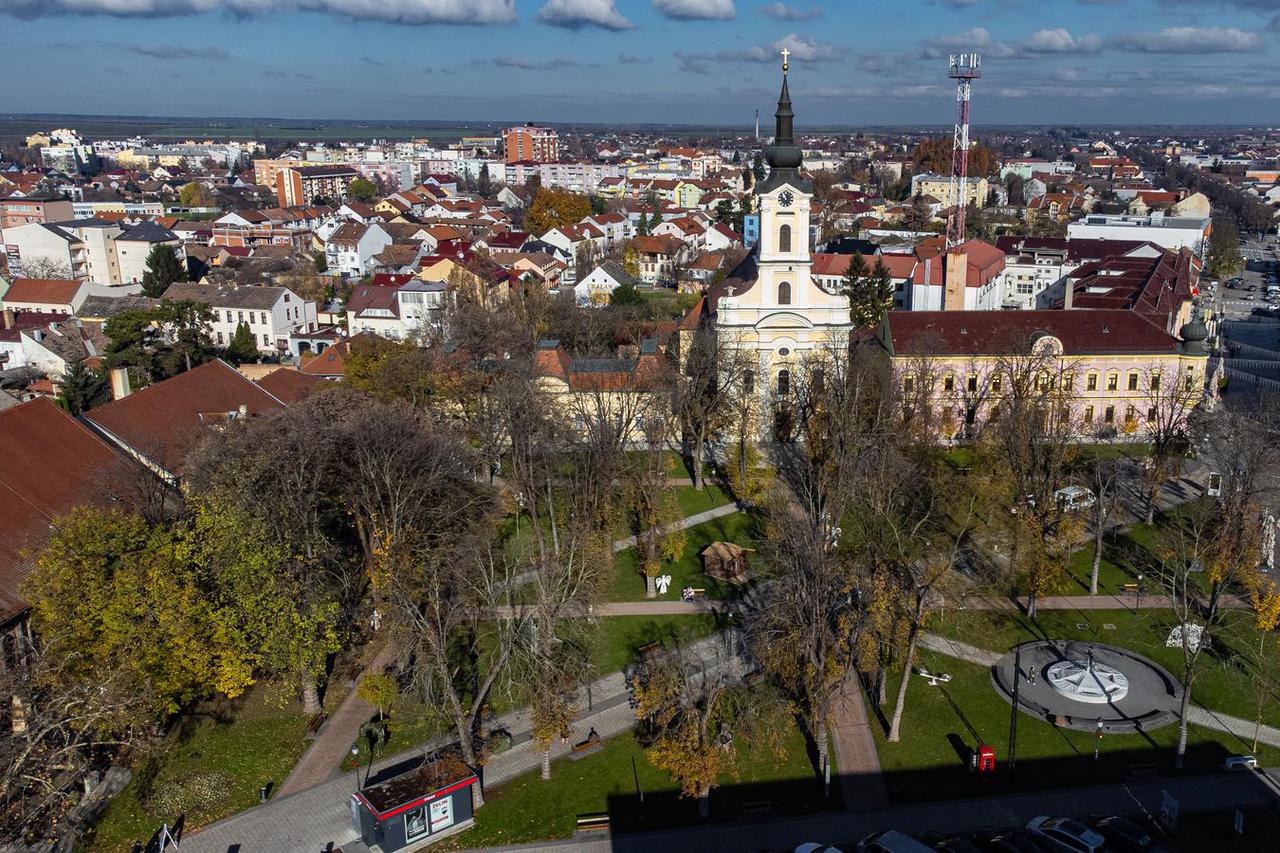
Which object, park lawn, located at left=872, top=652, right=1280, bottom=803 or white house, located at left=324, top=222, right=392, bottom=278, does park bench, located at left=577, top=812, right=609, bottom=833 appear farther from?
white house, located at left=324, top=222, right=392, bottom=278

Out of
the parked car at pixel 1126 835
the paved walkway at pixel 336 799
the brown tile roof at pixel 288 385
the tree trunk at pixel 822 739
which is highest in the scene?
the brown tile roof at pixel 288 385

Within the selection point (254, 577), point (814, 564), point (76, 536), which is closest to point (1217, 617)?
point (814, 564)

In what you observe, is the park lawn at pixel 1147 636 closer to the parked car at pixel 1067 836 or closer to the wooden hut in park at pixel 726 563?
the wooden hut in park at pixel 726 563

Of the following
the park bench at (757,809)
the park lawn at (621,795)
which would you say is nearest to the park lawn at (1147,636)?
the park lawn at (621,795)

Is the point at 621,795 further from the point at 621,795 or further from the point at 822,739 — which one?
the point at 822,739

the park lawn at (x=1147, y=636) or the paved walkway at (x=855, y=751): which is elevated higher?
the park lawn at (x=1147, y=636)

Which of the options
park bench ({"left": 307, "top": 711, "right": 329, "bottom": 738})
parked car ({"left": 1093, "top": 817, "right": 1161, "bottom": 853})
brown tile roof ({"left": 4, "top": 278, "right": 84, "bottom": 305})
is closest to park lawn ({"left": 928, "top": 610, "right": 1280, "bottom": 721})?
parked car ({"left": 1093, "top": 817, "right": 1161, "bottom": 853})

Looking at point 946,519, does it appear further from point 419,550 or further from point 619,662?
point 419,550
